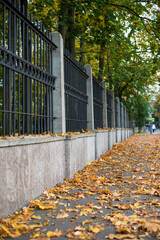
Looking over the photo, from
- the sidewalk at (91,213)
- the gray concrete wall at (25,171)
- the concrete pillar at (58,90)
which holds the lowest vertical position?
the sidewalk at (91,213)

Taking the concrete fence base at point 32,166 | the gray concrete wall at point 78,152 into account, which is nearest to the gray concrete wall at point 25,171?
the concrete fence base at point 32,166

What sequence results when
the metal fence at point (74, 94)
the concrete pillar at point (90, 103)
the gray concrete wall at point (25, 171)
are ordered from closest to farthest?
1. the gray concrete wall at point (25, 171)
2. the metal fence at point (74, 94)
3. the concrete pillar at point (90, 103)

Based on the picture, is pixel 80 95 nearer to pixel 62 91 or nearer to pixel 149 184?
pixel 62 91

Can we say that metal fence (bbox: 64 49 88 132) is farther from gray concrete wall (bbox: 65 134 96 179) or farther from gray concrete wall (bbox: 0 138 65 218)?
gray concrete wall (bbox: 0 138 65 218)

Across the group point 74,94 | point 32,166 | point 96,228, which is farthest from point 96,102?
point 96,228

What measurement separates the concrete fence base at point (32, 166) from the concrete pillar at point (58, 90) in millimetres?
362

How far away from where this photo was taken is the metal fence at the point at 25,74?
401 cm

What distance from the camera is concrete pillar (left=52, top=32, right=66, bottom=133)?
6.17 metres

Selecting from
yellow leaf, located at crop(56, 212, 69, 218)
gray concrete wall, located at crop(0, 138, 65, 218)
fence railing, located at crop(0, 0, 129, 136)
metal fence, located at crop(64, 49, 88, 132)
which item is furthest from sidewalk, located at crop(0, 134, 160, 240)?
metal fence, located at crop(64, 49, 88, 132)

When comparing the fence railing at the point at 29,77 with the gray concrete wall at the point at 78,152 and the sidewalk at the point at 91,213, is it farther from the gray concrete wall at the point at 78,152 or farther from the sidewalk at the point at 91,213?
the sidewalk at the point at 91,213

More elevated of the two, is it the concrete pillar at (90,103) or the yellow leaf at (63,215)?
the concrete pillar at (90,103)

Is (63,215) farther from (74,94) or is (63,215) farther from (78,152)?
(74,94)

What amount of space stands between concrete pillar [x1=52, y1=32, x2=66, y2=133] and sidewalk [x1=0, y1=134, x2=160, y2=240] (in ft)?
3.74

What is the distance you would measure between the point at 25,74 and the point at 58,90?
168 centimetres
